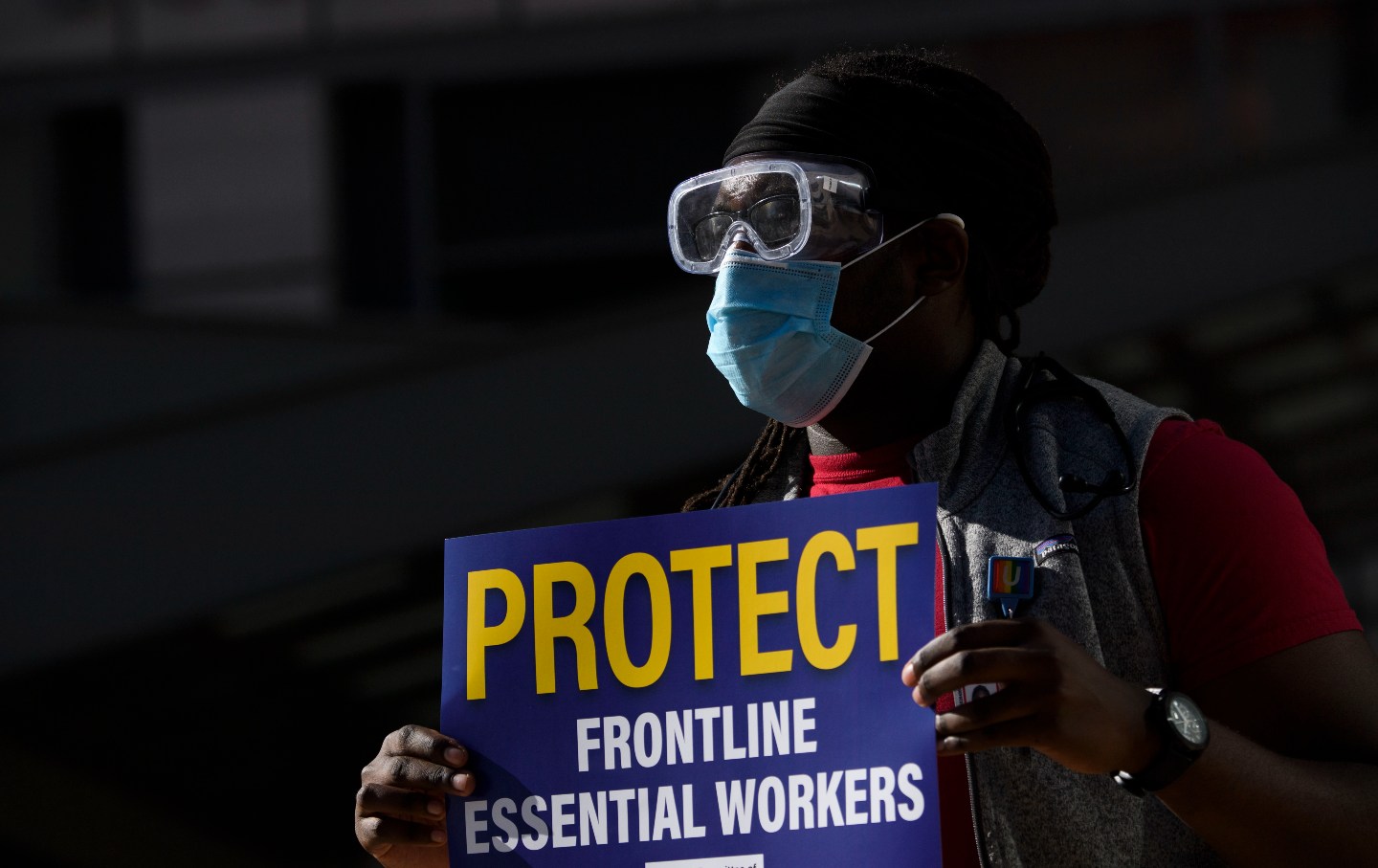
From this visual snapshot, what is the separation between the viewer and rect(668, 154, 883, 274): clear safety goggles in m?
2.28

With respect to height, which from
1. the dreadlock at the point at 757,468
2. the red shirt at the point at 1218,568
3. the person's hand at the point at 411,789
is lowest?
the person's hand at the point at 411,789

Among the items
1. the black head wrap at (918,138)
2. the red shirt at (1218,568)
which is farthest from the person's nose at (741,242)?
the red shirt at (1218,568)

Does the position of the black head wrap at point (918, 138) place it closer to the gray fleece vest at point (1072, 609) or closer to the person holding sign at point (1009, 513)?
the person holding sign at point (1009, 513)

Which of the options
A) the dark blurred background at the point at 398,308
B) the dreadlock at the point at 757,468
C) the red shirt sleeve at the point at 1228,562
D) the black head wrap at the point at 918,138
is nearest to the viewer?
the red shirt sleeve at the point at 1228,562

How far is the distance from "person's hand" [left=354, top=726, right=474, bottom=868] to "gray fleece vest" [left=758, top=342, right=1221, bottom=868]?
660mm

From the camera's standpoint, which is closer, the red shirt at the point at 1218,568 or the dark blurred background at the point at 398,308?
the red shirt at the point at 1218,568

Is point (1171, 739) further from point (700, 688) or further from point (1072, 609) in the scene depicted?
point (700, 688)

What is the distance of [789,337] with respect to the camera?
232 centimetres

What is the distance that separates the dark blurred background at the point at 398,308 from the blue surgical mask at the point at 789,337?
658cm

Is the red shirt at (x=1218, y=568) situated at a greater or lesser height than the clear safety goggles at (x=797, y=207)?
lesser

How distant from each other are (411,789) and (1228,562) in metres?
1.04

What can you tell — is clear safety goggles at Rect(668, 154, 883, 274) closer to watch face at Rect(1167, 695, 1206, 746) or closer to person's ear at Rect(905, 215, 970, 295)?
person's ear at Rect(905, 215, 970, 295)

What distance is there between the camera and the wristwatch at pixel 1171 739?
1770 millimetres

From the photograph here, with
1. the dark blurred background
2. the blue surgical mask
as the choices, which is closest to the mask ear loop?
the blue surgical mask
